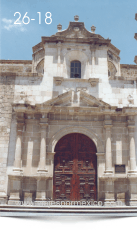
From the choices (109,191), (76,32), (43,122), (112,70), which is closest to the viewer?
(109,191)

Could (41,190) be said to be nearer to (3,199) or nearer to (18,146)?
(3,199)

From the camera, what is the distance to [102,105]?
13891 millimetres

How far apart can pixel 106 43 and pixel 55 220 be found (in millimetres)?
10479

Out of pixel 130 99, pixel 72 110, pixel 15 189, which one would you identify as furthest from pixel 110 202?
pixel 130 99

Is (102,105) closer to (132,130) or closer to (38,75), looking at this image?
(132,130)

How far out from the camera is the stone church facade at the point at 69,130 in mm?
13047

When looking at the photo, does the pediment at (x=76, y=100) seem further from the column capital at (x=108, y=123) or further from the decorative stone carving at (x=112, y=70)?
the decorative stone carving at (x=112, y=70)

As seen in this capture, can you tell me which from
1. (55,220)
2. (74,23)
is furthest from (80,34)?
(55,220)

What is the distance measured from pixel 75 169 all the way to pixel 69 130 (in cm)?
203

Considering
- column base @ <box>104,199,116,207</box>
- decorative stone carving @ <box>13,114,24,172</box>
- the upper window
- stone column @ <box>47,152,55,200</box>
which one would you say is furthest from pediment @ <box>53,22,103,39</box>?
column base @ <box>104,199,116,207</box>

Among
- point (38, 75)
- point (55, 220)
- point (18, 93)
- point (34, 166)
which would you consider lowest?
point (55, 220)

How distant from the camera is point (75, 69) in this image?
51.4 feet

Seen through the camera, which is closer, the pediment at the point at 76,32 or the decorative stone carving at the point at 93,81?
the decorative stone carving at the point at 93,81

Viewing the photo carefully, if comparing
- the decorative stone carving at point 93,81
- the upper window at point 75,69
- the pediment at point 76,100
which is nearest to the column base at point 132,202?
the pediment at point 76,100
